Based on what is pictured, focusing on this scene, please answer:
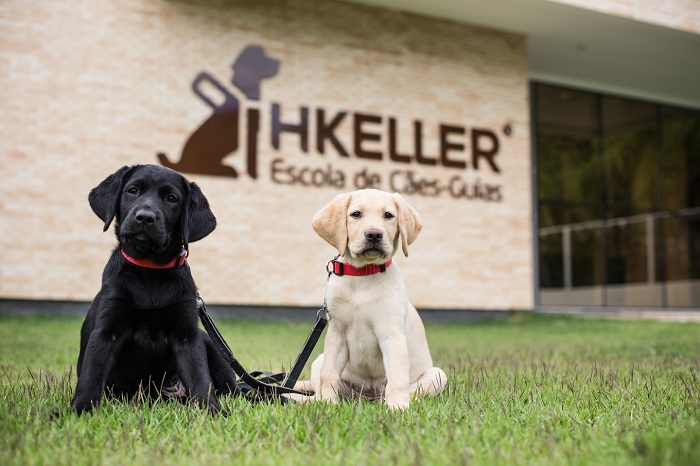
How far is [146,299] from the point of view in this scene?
10.6ft

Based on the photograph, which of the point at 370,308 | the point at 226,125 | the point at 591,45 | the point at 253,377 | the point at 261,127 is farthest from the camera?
the point at 591,45

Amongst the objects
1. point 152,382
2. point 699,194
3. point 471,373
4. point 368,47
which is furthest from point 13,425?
point 699,194

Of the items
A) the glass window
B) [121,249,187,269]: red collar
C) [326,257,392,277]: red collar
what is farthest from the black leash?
the glass window

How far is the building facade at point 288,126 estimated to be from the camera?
Answer: 451 inches

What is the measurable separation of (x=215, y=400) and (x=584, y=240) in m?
16.9

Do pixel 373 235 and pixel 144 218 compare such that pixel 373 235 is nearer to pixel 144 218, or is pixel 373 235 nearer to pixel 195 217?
pixel 195 217

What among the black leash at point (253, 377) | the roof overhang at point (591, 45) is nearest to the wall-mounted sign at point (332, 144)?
the roof overhang at point (591, 45)

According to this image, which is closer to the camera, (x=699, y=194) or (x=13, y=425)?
(x=13, y=425)

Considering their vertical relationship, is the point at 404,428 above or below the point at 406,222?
below

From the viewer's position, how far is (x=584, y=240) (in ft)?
61.0

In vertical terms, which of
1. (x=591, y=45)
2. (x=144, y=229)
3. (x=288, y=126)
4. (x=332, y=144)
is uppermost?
(x=591, y=45)

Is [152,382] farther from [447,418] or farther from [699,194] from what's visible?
[699,194]

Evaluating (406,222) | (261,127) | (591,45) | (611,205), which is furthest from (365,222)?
(611,205)

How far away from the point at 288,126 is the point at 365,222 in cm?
974
